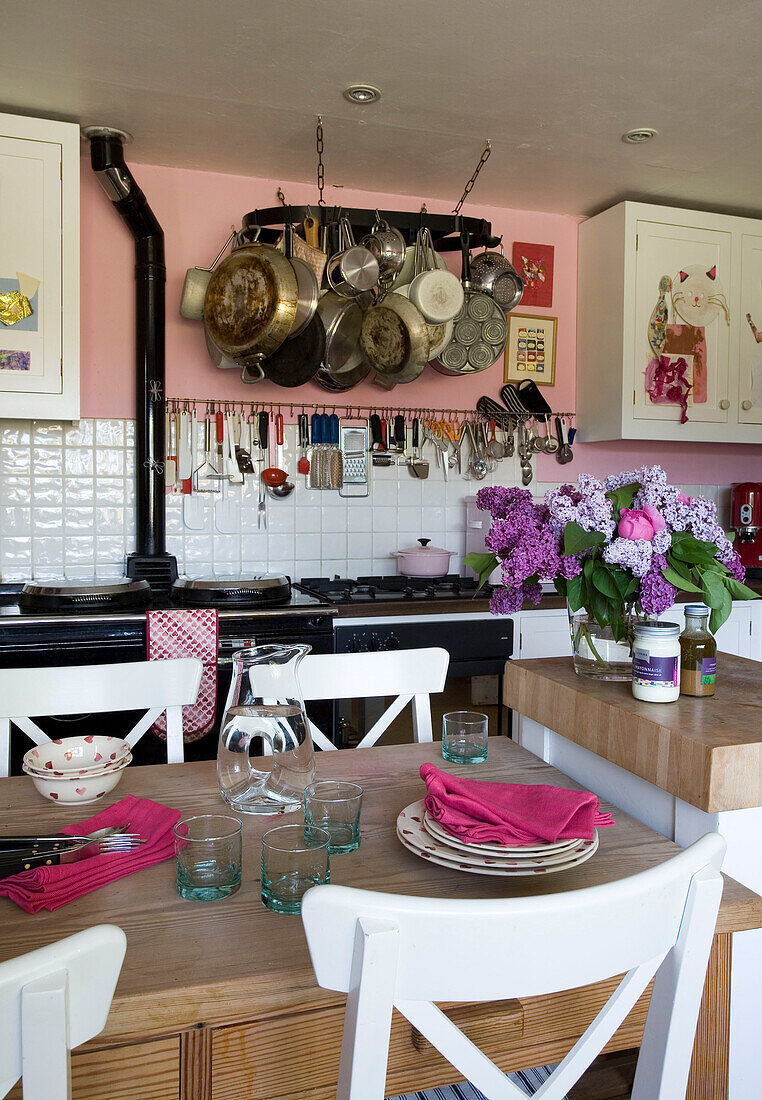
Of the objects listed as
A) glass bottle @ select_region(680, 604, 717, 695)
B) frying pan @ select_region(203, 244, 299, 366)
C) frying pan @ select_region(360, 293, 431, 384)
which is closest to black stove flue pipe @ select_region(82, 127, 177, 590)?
frying pan @ select_region(203, 244, 299, 366)

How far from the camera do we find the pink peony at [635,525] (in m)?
1.35

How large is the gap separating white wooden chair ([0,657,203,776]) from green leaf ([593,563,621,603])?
0.74 metres

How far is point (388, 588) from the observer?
3117mm

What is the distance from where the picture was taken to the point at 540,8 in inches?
83.1

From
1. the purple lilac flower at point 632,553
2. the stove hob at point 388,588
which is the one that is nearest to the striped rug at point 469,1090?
the purple lilac flower at point 632,553

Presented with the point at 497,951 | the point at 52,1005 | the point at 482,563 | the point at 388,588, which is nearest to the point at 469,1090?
the point at 482,563

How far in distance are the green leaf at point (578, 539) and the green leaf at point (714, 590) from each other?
0.18 metres

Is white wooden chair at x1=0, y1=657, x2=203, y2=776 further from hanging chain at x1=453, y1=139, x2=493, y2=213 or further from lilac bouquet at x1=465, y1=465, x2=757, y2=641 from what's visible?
hanging chain at x1=453, y1=139, x2=493, y2=213

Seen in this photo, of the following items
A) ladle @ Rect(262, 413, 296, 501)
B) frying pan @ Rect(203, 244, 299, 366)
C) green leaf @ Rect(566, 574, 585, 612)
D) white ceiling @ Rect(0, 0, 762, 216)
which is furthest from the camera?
ladle @ Rect(262, 413, 296, 501)

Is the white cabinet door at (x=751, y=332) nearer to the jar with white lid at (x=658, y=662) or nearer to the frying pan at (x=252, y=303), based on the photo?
the frying pan at (x=252, y=303)

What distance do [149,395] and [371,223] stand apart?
3.25 feet

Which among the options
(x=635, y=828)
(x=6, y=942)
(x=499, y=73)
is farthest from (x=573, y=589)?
(x=499, y=73)

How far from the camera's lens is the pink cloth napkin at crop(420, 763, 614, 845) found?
1006 mm

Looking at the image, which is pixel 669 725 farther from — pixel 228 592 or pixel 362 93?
pixel 362 93
